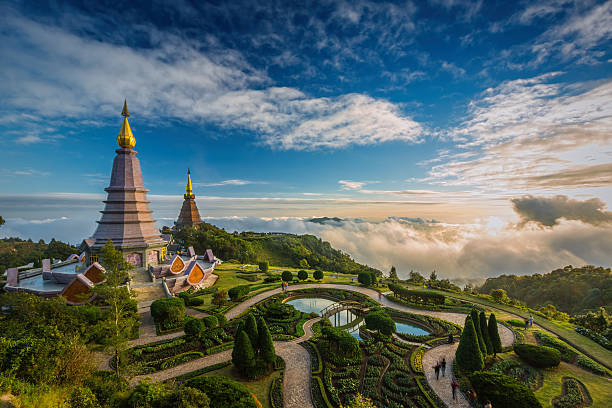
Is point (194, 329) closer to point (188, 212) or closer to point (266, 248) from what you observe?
point (188, 212)

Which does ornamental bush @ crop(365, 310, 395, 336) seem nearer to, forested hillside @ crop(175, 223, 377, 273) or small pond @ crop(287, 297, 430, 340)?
small pond @ crop(287, 297, 430, 340)

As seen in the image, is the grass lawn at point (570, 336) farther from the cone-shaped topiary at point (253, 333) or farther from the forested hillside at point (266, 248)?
the forested hillside at point (266, 248)

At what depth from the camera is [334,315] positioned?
24.2 meters

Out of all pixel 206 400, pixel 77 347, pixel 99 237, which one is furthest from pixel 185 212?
pixel 206 400

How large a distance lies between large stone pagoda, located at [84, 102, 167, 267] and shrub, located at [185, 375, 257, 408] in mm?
23376

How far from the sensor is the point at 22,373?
367 inches

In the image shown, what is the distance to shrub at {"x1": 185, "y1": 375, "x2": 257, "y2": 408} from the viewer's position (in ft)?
30.6

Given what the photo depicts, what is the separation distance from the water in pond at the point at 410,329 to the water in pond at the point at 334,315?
11.2 feet

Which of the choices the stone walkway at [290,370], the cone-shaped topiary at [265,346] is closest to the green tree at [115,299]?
the stone walkway at [290,370]

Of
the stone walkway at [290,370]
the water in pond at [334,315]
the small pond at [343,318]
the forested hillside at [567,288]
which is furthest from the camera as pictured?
the forested hillside at [567,288]

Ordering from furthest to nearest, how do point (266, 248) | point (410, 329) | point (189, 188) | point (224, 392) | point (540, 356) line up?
1. point (266, 248)
2. point (189, 188)
3. point (410, 329)
4. point (540, 356)
5. point (224, 392)

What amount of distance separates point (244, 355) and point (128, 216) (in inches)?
948

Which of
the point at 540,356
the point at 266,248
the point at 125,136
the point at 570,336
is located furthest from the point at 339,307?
the point at 266,248

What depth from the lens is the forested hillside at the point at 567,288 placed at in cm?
3130
